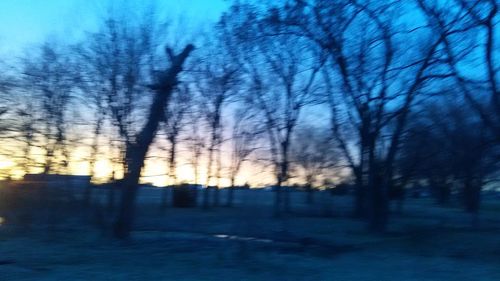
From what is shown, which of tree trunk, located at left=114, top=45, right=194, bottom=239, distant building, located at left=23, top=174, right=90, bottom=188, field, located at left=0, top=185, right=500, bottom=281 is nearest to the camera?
field, located at left=0, top=185, right=500, bottom=281

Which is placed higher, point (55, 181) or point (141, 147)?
point (141, 147)

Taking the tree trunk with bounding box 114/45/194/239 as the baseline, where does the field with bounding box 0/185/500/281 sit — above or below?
below

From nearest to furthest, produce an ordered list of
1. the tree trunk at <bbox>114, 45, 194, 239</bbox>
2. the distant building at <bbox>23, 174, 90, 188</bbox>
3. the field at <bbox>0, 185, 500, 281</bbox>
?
the field at <bbox>0, 185, 500, 281</bbox> → the tree trunk at <bbox>114, 45, 194, 239</bbox> → the distant building at <bbox>23, 174, 90, 188</bbox>

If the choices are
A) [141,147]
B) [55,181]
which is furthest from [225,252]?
[55,181]

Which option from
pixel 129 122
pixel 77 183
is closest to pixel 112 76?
pixel 129 122

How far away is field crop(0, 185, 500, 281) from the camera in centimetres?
1338

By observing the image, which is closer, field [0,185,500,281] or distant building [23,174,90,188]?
field [0,185,500,281]

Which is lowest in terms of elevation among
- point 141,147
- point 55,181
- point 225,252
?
point 225,252

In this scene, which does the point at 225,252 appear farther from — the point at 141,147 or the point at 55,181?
the point at 55,181

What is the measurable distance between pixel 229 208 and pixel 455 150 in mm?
23837

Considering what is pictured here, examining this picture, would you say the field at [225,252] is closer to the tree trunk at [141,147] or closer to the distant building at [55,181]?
the distant building at [55,181]

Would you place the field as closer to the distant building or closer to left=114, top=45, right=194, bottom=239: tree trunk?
the distant building

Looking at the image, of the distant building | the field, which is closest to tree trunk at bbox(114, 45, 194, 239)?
the field

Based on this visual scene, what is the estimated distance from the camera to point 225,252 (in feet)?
55.3
